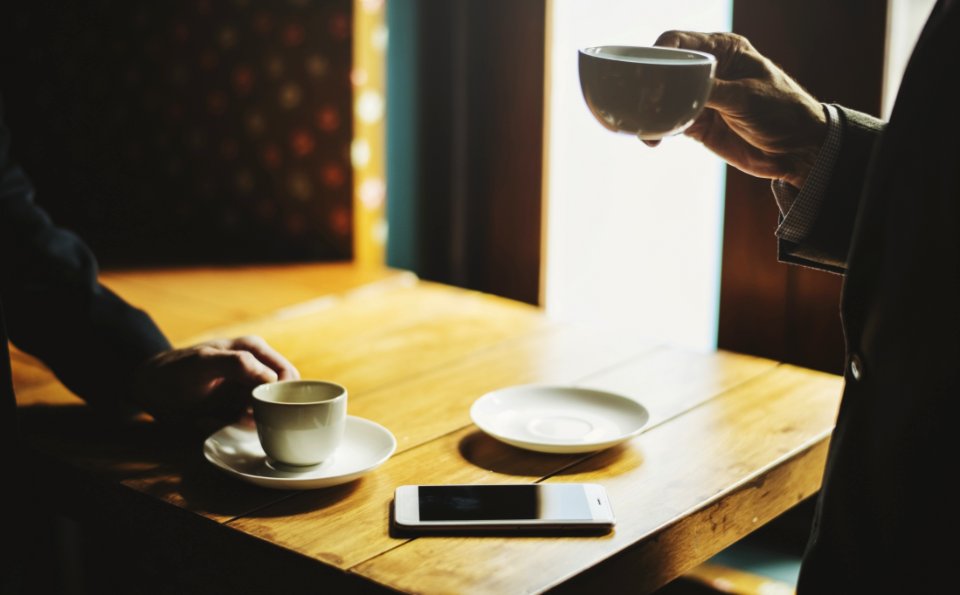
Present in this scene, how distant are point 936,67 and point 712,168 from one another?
1.17m

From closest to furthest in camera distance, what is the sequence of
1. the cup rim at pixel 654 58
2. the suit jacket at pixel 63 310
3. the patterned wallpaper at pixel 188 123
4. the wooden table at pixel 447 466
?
the wooden table at pixel 447 466 < the cup rim at pixel 654 58 < the suit jacket at pixel 63 310 < the patterned wallpaper at pixel 188 123

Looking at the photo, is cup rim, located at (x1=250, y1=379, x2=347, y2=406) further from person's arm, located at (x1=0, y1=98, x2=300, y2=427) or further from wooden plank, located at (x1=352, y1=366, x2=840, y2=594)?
wooden plank, located at (x1=352, y1=366, x2=840, y2=594)

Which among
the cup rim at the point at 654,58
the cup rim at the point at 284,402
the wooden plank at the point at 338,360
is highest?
the cup rim at the point at 654,58

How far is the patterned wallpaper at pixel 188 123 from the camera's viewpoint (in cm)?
254

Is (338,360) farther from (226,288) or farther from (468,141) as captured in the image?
(468,141)

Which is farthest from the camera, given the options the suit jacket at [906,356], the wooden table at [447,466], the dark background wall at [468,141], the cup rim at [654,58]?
the dark background wall at [468,141]

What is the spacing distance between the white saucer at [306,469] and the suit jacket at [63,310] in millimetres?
211

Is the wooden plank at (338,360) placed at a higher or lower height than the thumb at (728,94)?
lower

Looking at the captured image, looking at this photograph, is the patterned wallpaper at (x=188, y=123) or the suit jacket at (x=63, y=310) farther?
the patterned wallpaper at (x=188, y=123)

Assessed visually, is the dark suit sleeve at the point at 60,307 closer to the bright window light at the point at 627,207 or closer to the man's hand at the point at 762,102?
the man's hand at the point at 762,102

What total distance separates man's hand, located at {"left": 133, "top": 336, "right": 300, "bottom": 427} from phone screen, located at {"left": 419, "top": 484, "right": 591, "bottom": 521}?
0.28m

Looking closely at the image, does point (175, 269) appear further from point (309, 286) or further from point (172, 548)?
point (172, 548)

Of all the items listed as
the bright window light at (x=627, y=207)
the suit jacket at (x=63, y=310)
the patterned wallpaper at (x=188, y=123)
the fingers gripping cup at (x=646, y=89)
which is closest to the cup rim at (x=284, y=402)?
the suit jacket at (x=63, y=310)

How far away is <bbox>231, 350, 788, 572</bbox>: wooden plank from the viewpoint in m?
0.96
